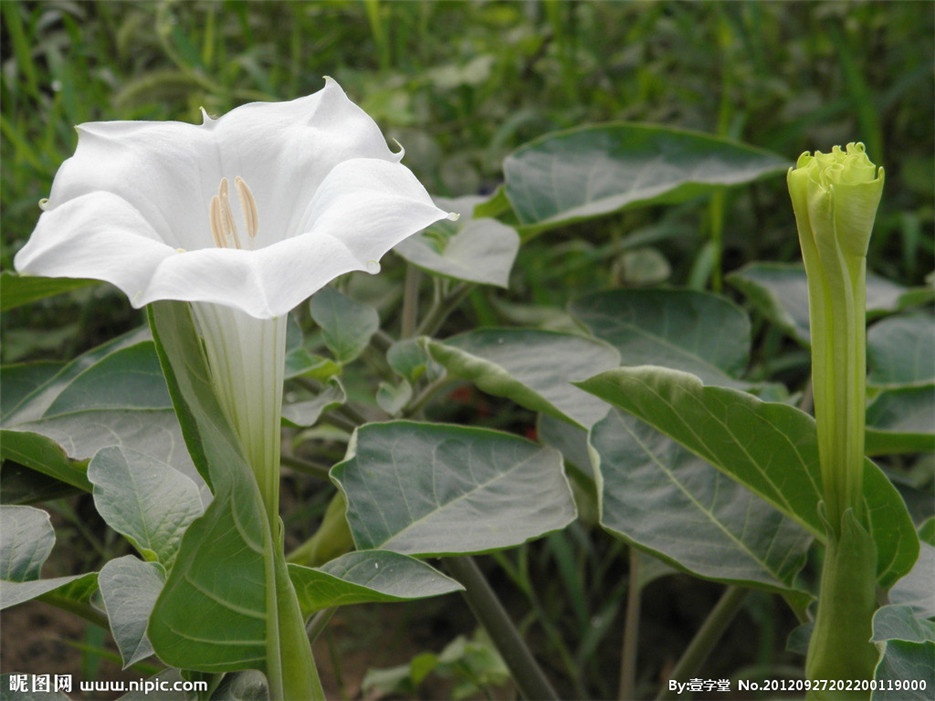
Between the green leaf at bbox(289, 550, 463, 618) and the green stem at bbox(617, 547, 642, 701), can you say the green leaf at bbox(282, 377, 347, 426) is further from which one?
the green stem at bbox(617, 547, 642, 701)

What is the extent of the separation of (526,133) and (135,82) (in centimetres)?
56

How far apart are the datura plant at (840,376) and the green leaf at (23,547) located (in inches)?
17.2

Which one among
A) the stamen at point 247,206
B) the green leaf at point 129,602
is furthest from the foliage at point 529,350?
the stamen at point 247,206

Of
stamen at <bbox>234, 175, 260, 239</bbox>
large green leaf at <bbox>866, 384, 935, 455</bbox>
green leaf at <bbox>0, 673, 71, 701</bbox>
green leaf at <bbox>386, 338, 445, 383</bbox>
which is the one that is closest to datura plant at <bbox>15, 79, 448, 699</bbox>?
stamen at <bbox>234, 175, 260, 239</bbox>

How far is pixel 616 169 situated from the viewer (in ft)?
3.09

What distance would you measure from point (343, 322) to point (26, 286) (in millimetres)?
246

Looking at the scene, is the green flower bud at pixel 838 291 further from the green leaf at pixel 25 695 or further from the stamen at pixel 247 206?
the green leaf at pixel 25 695

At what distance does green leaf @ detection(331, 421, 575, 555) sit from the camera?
1.98ft

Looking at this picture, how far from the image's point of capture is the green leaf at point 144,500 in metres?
0.55

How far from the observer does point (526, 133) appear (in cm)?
146

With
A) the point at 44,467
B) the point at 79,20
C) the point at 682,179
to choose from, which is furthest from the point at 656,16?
the point at 44,467

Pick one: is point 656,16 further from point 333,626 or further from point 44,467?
point 44,467

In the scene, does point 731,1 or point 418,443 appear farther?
point 731,1

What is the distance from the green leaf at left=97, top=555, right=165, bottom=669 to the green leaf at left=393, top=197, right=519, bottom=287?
33cm
